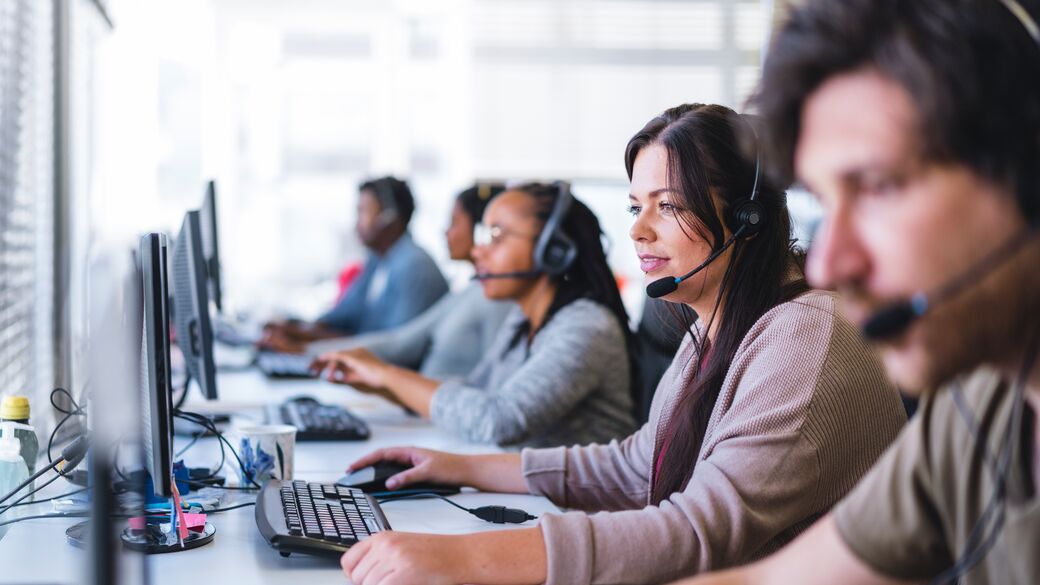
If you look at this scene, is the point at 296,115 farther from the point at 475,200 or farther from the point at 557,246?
the point at 557,246

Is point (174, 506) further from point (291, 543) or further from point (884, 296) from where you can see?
point (884, 296)

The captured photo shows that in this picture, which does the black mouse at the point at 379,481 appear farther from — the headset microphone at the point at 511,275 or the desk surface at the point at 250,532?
the headset microphone at the point at 511,275

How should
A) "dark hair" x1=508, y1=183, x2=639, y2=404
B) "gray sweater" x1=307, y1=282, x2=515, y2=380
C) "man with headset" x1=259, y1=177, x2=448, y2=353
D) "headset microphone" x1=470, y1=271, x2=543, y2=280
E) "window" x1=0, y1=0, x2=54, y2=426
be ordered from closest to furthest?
"window" x1=0, y1=0, x2=54, y2=426, "dark hair" x1=508, y1=183, x2=639, y2=404, "headset microphone" x1=470, y1=271, x2=543, y2=280, "gray sweater" x1=307, y1=282, x2=515, y2=380, "man with headset" x1=259, y1=177, x2=448, y2=353

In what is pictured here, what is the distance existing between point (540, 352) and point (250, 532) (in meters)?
0.84

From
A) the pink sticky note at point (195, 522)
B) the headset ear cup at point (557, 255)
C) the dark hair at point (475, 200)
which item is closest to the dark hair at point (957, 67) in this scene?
the pink sticky note at point (195, 522)

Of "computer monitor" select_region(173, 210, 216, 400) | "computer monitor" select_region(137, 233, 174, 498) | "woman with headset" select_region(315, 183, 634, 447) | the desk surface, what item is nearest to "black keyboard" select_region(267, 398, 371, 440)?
the desk surface

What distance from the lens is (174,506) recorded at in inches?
48.6

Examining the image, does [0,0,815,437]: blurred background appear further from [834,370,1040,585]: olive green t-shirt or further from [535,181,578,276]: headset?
[834,370,1040,585]: olive green t-shirt

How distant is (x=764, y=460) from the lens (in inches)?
43.8

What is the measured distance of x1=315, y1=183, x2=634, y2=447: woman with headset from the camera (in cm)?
195

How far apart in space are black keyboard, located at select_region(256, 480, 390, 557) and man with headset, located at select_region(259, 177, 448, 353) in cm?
212

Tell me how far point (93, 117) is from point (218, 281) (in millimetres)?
875

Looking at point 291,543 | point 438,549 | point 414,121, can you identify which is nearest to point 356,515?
point 291,543

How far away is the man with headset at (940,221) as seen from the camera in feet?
2.14
